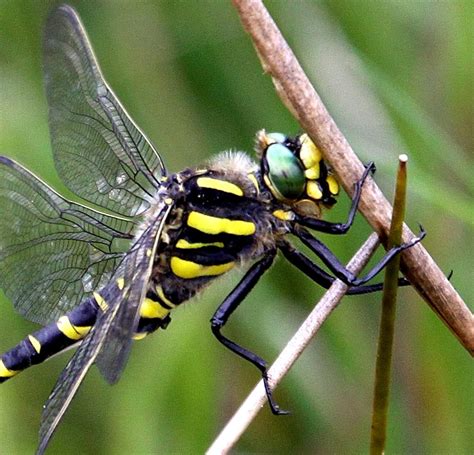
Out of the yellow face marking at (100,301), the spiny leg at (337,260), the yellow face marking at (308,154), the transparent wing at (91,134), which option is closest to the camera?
the spiny leg at (337,260)

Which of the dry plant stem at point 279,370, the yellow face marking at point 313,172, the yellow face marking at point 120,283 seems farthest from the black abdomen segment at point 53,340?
the dry plant stem at point 279,370

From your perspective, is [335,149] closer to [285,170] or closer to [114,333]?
[285,170]

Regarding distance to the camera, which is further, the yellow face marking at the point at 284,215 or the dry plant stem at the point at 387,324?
the yellow face marking at the point at 284,215

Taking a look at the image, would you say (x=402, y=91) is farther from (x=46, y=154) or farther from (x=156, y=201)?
(x=46, y=154)

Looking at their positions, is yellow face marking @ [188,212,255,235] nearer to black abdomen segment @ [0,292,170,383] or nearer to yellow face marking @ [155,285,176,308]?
yellow face marking @ [155,285,176,308]

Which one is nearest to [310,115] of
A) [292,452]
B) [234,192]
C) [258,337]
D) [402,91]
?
[234,192]

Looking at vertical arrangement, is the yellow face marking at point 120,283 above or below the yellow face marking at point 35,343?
above

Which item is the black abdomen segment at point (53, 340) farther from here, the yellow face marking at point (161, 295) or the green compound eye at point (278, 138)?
the green compound eye at point (278, 138)

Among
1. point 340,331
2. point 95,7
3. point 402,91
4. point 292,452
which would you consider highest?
point 95,7
